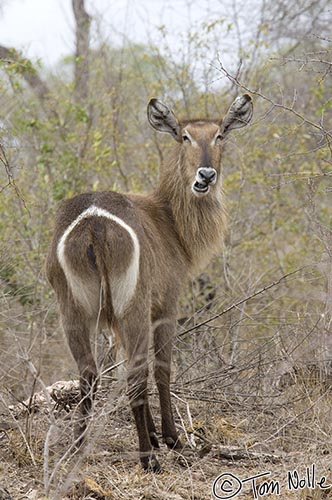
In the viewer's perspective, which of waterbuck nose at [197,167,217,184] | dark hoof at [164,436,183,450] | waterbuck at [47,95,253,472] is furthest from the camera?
waterbuck nose at [197,167,217,184]

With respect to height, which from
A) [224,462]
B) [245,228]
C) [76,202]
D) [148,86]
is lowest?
[224,462]

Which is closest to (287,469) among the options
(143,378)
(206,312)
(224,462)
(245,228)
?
(224,462)

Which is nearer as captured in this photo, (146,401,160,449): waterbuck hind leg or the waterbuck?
the waterbuck

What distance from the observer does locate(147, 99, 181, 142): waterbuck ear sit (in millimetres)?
Result: 6316

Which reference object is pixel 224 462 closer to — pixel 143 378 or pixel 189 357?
pixel 143 378

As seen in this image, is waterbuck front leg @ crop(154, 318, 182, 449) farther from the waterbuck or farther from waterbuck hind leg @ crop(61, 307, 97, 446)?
waterbuck hind leg @ crop(61, 307, 97, 446)

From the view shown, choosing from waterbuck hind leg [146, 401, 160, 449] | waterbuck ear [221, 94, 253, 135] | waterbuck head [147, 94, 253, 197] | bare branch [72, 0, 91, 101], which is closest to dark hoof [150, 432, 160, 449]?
waterbuck hind leg [146, 401, 160, 449]

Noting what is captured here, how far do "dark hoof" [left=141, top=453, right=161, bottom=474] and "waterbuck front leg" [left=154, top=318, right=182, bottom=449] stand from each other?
484mm

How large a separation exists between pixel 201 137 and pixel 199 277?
3.50 m

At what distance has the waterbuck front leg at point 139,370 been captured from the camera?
191 inches

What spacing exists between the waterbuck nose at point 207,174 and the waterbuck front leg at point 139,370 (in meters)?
1.29

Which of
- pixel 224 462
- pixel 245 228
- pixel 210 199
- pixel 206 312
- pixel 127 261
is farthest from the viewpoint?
pixel 245 228

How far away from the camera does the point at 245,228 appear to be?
33.0 ft

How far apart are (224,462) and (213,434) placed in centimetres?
35
